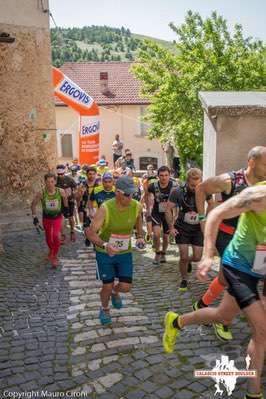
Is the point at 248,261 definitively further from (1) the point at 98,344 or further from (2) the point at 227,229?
(1) the point at 98,344

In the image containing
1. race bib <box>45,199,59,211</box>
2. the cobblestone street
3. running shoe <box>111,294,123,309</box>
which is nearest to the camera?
the cobblestone street

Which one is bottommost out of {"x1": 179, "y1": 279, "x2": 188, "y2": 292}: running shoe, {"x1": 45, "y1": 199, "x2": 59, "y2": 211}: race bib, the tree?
{"x1": 179, "y1": 279, "x2": 188, "y2": 292}: running shoe

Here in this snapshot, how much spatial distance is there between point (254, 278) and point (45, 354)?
220 centimetres

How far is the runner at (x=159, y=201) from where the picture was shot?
24.6 feet

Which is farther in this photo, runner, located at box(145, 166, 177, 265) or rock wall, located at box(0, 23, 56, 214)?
rock wall, located at box(0, 23, 56, 214)

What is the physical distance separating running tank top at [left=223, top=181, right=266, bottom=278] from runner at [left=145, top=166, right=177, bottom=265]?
394 cm

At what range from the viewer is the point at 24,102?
36.7ft

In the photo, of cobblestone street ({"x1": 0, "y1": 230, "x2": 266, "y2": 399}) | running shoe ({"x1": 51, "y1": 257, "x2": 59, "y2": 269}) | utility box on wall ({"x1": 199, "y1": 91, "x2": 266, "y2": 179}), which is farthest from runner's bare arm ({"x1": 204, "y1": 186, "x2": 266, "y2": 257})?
running shoe ({"x1": 51, "y1": 257, "x2": 59, "y2": 269})

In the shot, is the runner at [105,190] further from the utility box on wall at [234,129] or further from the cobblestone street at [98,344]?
the utility box on wall at [234,129]

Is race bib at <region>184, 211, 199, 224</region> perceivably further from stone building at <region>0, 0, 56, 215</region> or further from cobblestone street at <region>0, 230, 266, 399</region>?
stone building at <region>0, 0, 56, 215</region>

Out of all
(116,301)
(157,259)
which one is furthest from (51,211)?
(116,301)

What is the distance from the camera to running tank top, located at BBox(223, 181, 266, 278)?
3430mm

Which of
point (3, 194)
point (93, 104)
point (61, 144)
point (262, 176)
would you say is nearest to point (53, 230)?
point (3, 194)

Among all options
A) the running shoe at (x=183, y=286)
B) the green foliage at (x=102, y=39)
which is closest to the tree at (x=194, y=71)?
the running shoe at (x=183, y=286)
